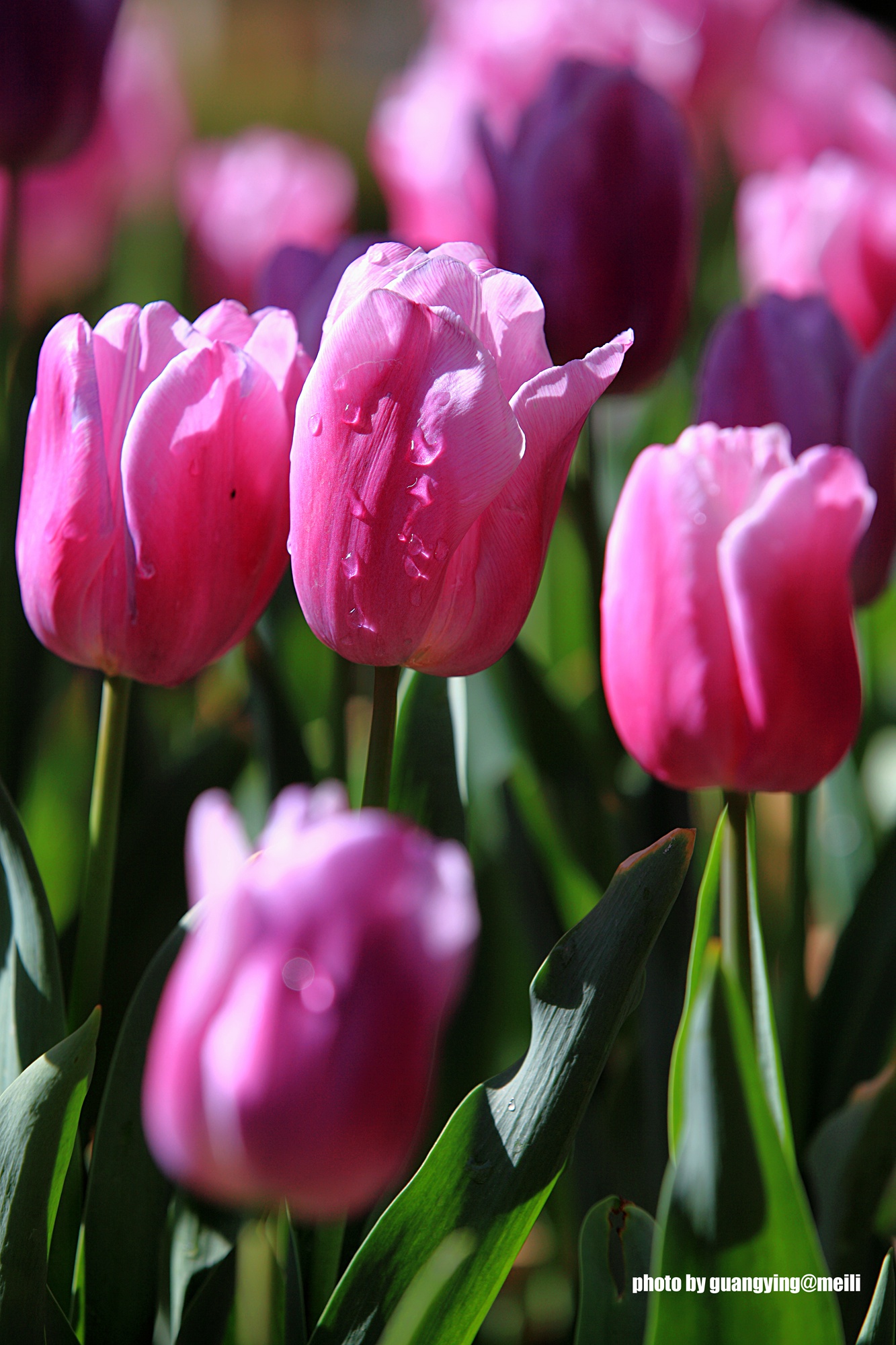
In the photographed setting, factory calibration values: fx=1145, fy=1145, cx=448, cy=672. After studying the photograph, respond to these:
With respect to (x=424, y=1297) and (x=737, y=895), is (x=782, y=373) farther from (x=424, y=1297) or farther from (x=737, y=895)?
(x=424, y=1297)

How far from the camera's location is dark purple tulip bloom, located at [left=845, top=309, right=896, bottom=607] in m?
0.56

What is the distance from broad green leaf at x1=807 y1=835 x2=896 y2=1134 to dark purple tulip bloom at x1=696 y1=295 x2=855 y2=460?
224 mm

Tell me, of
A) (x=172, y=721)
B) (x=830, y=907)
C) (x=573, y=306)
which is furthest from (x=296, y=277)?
(x=830, y=907)

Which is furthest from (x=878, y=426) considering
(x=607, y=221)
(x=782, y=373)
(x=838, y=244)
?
(x=838, y=244)

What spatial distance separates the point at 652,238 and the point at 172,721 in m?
0.54

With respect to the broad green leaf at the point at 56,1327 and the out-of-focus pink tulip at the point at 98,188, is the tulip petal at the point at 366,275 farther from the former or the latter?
the out-of-focus pink tulip at the point at 98,188

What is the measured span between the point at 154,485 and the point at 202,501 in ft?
0.06

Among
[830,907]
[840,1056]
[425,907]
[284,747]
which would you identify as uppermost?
[425,907]

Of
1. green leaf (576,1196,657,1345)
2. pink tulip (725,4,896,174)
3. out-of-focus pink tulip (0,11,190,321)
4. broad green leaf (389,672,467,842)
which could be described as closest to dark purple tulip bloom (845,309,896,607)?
broad green leaf (389,672,467,842)

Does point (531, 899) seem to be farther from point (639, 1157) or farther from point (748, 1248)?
point (748, 1248)

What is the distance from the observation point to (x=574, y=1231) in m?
0.60

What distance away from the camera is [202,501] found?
0.38 metres

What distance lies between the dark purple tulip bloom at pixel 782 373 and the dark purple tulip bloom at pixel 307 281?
18cm

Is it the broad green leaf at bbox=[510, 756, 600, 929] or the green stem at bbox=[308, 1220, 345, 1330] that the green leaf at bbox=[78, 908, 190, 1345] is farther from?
the broad green leaf at bbox=[510, 756, 600, 929]
